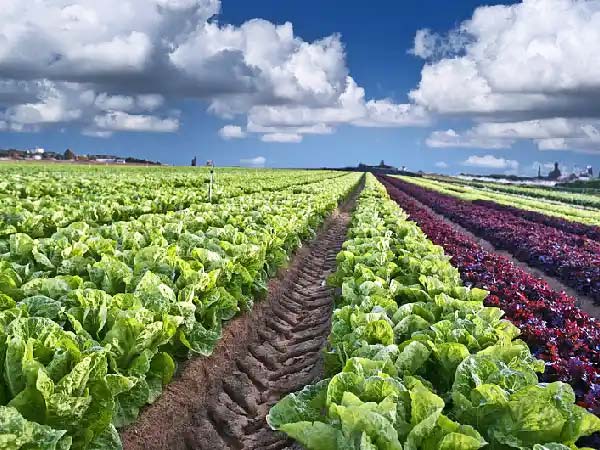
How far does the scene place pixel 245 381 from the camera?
5660 mm

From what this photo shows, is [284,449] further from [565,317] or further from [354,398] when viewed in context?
[565,317]

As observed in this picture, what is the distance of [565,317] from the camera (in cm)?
585

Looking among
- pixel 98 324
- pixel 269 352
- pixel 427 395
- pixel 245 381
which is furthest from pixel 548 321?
pixel 98 324

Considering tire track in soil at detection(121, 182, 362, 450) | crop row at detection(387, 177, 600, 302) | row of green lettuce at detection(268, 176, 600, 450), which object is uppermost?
row of green lettuce at detection(268, 176, 600, 450)

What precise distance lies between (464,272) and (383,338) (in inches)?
187

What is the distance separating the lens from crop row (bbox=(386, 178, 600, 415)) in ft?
13.2

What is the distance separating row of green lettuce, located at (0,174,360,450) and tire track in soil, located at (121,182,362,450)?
10.8 inches

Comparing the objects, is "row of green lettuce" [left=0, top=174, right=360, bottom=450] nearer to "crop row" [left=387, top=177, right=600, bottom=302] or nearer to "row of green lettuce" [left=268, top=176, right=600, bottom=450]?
"row of green lettuce" [left=268, top=176, right=600, bottom=450]

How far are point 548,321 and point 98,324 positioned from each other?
4.46 meters

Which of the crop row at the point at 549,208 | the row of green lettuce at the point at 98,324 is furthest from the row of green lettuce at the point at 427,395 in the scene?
the crop row at the point at 549,208

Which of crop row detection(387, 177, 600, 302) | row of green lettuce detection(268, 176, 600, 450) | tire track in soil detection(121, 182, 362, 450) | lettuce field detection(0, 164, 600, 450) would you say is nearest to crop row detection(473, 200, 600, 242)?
crop row detection(387, 177, 600, 302)

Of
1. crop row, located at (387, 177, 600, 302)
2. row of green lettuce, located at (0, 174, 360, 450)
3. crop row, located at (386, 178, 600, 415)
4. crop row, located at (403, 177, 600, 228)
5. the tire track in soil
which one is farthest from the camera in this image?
crop row, located at (403, 177, 600, 228)

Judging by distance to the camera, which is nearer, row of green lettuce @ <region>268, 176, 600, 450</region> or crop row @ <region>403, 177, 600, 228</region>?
row of green lettuce @ <region>268, 176, 600, 450</region>

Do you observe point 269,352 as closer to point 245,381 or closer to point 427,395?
point 245,381
